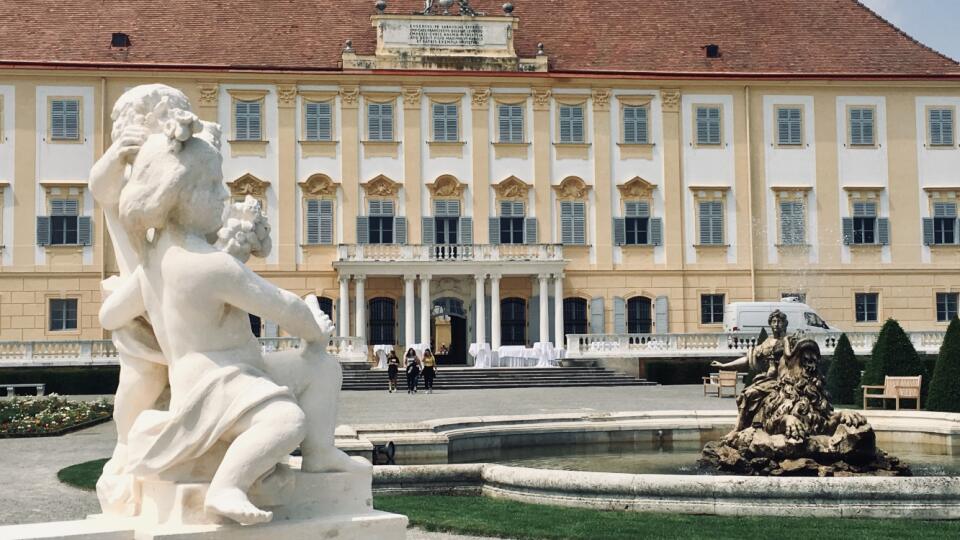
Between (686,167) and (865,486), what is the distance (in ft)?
97.7

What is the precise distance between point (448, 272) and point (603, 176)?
5.92 meters

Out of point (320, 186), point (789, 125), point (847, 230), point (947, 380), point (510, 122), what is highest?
point (510, 122)

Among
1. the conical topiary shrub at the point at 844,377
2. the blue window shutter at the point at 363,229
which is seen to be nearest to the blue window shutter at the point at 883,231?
the blue window shutter at the point at 363,229

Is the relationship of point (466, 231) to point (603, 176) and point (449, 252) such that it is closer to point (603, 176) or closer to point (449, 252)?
point (449, 252)

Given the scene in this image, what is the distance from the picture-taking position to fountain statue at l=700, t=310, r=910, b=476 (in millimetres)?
10203

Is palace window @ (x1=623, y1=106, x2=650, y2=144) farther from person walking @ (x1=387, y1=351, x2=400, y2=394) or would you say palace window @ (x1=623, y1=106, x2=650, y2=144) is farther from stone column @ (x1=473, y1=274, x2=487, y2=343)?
person walking @ (x1=387, y1=351, x2=400, y2=394)

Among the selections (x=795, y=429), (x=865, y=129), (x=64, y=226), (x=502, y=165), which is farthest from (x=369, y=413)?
(x=865, y=129)

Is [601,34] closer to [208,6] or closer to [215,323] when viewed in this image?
[208,6]

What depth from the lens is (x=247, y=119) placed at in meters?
36.3

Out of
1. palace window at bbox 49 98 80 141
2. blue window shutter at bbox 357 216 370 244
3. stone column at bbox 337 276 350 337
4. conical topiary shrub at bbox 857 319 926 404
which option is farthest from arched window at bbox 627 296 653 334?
palace window at bbox 49 98 80 141

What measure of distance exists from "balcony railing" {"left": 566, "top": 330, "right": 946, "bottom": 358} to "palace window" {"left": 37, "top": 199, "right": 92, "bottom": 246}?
14451 millimetres

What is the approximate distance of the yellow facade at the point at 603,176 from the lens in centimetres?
3594

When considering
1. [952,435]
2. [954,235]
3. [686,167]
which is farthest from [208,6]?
[952,435]

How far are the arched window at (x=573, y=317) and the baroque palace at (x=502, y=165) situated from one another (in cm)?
10
